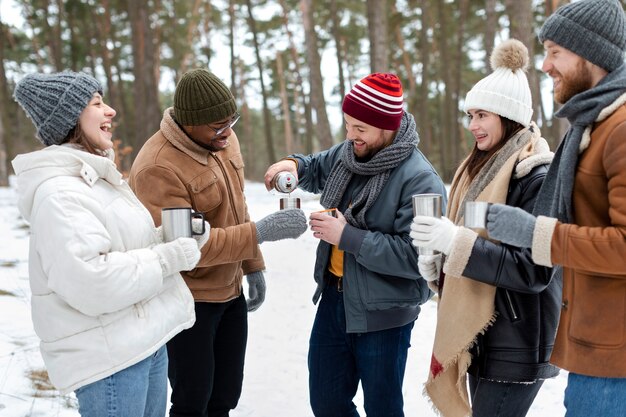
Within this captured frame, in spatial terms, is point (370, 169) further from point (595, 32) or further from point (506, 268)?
point (595, 32)

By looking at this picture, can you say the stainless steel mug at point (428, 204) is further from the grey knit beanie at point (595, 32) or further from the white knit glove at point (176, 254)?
the white knit glove at point (176, 254)

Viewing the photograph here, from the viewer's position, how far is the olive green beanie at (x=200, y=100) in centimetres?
306

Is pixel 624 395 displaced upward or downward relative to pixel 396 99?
downward

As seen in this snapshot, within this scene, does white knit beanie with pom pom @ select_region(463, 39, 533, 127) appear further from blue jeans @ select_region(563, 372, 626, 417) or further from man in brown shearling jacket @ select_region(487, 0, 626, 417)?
blue jeans @ select_region(563, 372, 626, 417)

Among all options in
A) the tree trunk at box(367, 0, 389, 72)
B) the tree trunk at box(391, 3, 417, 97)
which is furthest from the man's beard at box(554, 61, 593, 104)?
the tree trunk at box(391, 3, 417, 97)

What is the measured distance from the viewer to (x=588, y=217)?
2.11 metres

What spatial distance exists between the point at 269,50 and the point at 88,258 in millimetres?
26946

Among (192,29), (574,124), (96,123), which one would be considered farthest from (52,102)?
(192,29)

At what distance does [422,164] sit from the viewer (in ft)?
10.1

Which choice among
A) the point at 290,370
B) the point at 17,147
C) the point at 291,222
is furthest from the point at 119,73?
the point at 291,222

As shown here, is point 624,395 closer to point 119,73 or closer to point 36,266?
point 36,266

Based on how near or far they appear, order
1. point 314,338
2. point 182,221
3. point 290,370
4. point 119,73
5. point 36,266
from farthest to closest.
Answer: point 119,73 < point 290,370 < point 314,338 < point 182,221 < point 36,266

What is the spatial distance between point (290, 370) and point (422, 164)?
3.14 m

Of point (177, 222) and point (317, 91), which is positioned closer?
point (177, 222)
